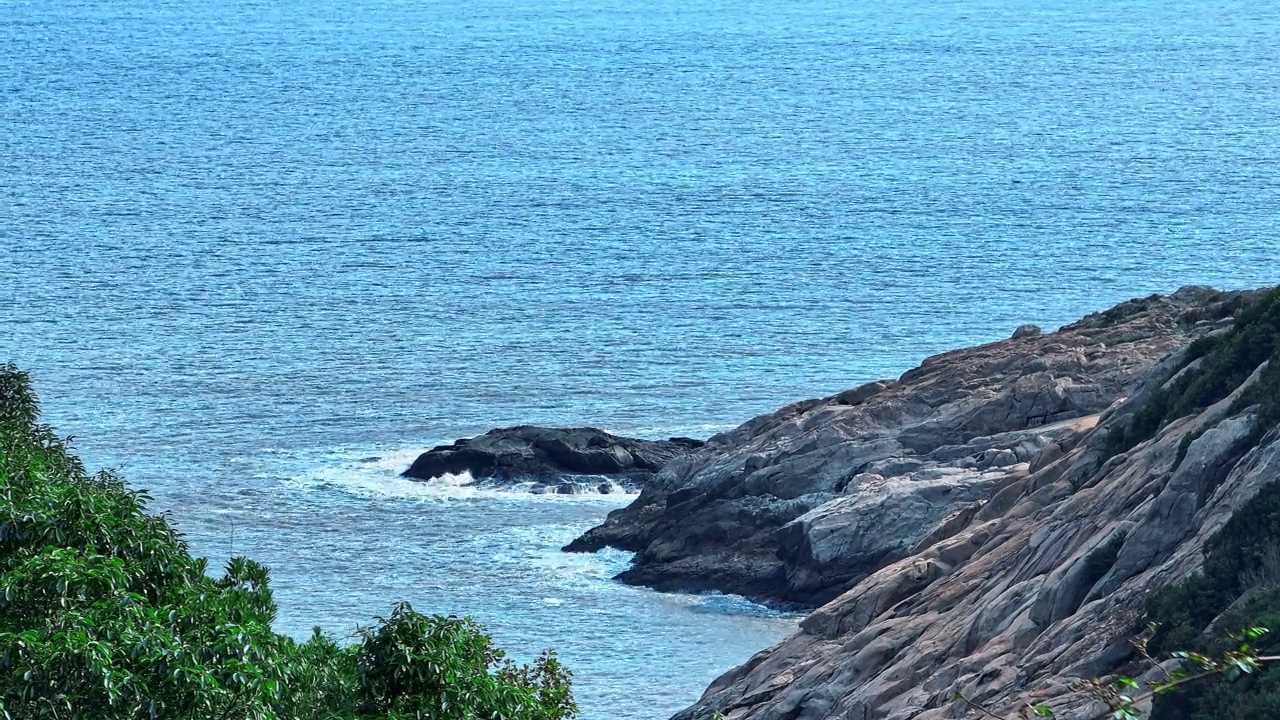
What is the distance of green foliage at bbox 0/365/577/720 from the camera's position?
603 inches

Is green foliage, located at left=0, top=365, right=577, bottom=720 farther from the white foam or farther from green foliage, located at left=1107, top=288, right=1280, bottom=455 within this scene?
the white foam

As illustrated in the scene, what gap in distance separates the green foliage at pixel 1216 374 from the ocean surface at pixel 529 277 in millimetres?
15799

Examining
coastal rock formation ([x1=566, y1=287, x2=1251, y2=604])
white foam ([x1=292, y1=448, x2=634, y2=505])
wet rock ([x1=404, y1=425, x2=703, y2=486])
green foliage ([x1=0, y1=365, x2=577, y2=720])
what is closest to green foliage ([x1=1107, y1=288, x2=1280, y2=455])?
coastal rock formation ([x1=566, y1=287, x2=1251, y2=604])

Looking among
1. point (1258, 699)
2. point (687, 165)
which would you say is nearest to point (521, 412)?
point (1258, 699)

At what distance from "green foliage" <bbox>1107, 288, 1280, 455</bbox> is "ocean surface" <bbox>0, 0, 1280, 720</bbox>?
622 inches

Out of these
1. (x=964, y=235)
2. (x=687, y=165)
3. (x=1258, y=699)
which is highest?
(x=687, y=165)

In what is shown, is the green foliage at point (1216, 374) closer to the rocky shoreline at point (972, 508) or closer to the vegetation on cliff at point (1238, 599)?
the rocky shoreline at point (972, 508)

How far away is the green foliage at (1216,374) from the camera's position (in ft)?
110

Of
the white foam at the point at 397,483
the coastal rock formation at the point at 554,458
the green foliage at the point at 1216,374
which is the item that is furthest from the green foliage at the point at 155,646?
the coastal rock formation at the point at 554,458

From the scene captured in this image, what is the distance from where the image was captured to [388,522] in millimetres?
62625

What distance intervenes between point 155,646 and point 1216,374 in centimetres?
2354

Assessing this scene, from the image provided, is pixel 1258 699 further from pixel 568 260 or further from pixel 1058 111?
pixel 1058 111

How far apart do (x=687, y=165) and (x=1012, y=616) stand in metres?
112

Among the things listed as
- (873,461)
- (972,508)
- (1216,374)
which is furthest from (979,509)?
(873,461)
